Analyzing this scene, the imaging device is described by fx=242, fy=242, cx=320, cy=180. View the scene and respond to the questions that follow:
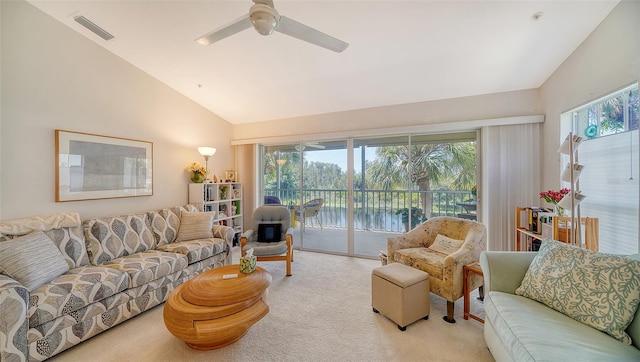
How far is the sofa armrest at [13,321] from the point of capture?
1.54 meters

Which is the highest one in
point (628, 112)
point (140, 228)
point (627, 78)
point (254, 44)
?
point (254, 44)

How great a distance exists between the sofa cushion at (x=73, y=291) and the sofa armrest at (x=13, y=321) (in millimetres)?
85

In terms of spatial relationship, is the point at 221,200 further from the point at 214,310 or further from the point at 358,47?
the point at 358,47

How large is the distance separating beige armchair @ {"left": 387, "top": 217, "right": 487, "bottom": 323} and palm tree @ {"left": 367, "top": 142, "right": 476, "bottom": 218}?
3.25 feet

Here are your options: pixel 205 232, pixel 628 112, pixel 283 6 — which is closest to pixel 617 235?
pixel 628 112

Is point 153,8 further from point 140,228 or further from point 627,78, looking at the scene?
point 627,78

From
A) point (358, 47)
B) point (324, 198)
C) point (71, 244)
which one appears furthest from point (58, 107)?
point (324, 198)

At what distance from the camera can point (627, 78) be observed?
199 centimetres

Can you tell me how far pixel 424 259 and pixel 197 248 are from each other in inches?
106

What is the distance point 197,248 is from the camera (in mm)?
A: 3051

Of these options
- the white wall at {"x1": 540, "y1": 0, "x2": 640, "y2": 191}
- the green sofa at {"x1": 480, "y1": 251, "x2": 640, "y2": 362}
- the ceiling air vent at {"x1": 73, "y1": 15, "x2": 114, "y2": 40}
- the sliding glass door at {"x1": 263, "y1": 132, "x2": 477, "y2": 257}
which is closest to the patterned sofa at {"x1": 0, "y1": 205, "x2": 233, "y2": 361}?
the sliding glass door at {"x1": 263, "y1": 132, "x2": 477, "y2": 257}

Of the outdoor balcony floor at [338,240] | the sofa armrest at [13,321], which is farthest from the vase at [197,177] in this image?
the sofa armrest at [13,321]

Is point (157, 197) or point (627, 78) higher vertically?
point (627, 78)

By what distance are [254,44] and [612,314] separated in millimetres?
3638
